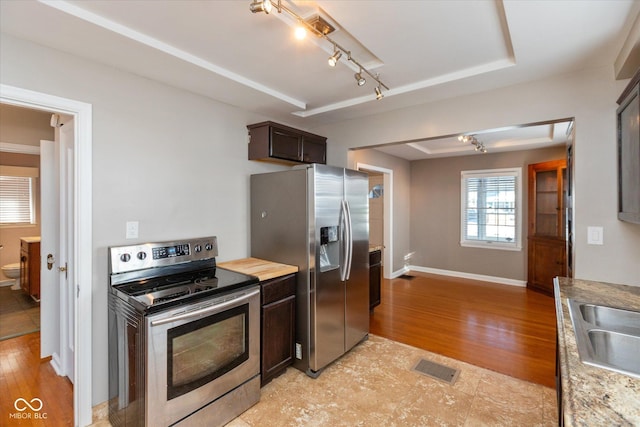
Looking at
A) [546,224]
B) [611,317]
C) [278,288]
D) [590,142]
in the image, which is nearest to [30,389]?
[278,288]

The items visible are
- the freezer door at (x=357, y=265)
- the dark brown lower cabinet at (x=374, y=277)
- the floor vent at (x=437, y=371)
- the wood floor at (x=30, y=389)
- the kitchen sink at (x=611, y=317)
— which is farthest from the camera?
the dark brown lower cabinet at (x=374, y=277)

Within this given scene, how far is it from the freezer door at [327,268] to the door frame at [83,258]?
5.10ft

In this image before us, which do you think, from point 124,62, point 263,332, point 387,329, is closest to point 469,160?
point 387,329

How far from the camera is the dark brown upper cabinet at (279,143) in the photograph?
9.57 ft

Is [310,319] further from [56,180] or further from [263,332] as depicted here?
[56,180]

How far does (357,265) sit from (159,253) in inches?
69.1

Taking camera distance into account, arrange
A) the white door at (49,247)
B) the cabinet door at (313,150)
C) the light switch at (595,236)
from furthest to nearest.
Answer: the cabinet door at (313,150), the white door at (49,247), the light switch at (595,236)

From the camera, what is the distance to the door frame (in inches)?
77.5

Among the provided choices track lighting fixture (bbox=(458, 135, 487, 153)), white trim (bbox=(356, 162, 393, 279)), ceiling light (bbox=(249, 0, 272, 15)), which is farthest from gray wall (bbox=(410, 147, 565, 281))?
ceiling light (bbox=(249, 0, 272, 15))

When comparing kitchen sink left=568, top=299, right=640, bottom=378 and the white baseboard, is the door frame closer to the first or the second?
the white baseboard

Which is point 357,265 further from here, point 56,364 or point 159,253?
point 56,364

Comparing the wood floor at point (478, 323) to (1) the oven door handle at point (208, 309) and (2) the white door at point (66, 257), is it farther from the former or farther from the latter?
(2) the white door at point (66, 257)

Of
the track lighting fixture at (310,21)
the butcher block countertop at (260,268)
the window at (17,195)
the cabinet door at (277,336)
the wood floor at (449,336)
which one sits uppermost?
the track lighting fixture at (310,21)

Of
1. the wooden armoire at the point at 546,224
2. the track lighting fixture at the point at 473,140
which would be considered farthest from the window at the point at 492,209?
the track lighting fixture at the point at 473,140
